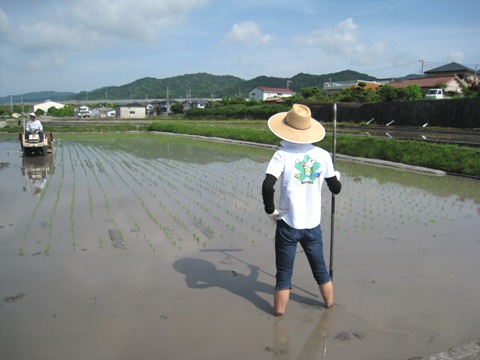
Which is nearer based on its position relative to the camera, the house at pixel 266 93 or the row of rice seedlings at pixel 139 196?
the row of rice seedlings at pixel 139 196

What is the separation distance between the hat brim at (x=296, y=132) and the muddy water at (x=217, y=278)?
1347 millimetres

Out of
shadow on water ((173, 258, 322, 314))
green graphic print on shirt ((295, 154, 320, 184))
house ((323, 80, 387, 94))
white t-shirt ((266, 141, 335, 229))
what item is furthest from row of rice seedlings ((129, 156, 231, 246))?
house ((323, 80, 387, 94))

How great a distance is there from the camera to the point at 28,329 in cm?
278

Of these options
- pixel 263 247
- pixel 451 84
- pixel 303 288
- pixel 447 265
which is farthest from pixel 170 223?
pixel 451 84

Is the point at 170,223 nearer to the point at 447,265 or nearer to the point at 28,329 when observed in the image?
the point at 28,329

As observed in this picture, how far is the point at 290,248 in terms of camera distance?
2824mm

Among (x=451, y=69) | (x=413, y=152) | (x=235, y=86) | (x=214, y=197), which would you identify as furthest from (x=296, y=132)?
(x=235, y=86)

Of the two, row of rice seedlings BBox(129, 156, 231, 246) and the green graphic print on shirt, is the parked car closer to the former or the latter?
row of rice seedlings BBox(129, 156, 231, 246)

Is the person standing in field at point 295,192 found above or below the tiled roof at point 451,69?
below

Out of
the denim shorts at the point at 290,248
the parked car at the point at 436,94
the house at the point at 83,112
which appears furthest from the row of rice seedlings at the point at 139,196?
the house at the point at 83,112

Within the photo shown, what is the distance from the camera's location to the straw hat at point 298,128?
9.22 ft

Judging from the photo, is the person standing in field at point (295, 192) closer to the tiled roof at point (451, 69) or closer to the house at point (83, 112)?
the tiled roof at point (451, 69)

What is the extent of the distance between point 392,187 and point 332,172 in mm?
5897

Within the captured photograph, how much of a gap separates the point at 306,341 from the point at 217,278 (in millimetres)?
1241
